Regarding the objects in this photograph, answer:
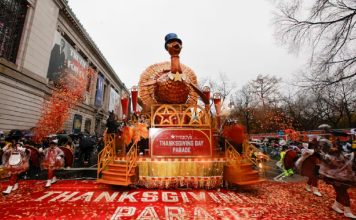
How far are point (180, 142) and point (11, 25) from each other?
1876cm

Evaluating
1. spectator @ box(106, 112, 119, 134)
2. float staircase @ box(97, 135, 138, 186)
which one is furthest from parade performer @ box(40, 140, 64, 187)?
spectator @ box(106, 112, 119, 134)

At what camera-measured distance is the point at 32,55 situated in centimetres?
1842

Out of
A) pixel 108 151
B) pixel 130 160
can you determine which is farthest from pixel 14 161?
pixel 130 160

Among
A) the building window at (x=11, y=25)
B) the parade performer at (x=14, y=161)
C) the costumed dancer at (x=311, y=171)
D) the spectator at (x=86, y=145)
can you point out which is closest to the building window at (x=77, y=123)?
the building window at (x=11, y=25)

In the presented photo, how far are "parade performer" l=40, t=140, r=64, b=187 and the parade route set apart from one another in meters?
0.46

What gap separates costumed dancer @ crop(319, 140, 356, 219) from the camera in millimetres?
4680

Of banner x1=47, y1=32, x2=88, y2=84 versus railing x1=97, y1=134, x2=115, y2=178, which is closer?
railing x1=97, y1=134, x2=115, y2=178

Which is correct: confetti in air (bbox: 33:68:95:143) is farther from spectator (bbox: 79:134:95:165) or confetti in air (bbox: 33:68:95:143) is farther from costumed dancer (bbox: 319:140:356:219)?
costumed dancer (bbox: 319:140:356:219)

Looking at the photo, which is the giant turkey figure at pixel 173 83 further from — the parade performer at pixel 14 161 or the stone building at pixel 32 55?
the stone building at pixel 32 55

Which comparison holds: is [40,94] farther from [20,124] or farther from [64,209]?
[64,209]

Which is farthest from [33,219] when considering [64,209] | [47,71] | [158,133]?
[47,71]

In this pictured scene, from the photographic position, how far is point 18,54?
17.0 m

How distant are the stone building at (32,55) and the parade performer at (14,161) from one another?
11.7 metres

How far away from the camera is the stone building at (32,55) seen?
15594mm
